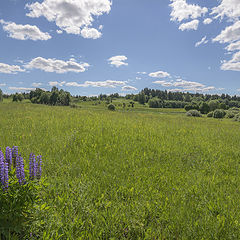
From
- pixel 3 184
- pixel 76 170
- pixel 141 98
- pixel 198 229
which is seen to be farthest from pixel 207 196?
pixel 141 98

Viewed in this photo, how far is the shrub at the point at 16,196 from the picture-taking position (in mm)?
1853

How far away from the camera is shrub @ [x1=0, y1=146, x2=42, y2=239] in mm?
1853

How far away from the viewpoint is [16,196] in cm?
186

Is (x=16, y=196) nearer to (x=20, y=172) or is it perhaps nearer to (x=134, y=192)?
(x=20, y=172)

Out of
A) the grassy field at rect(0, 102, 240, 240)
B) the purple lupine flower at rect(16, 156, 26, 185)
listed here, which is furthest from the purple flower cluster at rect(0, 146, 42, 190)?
the grassy field at rect(0, 102, 240, 240)

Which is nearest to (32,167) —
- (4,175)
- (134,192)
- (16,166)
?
(16,166)

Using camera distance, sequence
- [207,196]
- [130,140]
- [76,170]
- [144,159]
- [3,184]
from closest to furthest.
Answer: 1. [3,184]
2. [207,196]
3. [76,170]
4. [144,159]
5. [130,140]

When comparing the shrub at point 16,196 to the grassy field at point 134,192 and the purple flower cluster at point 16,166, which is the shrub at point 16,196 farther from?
the grassy field at point 134,192

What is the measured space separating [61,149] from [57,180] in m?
1.83

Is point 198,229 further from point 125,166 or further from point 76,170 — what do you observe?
point 76,170

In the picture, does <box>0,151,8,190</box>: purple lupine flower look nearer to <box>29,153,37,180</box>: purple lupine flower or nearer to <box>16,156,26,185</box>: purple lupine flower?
<box>16,156,26,185</box>: purple lupine flower

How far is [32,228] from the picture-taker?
6.93ft

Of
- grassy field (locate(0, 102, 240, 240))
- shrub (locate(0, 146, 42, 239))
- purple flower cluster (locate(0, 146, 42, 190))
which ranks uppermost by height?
purple flower cluster (locate(0, 146, 42, 190))

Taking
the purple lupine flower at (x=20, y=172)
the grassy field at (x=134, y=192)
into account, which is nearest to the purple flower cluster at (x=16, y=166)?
the purple lupine flower at (x=20, y=172)
